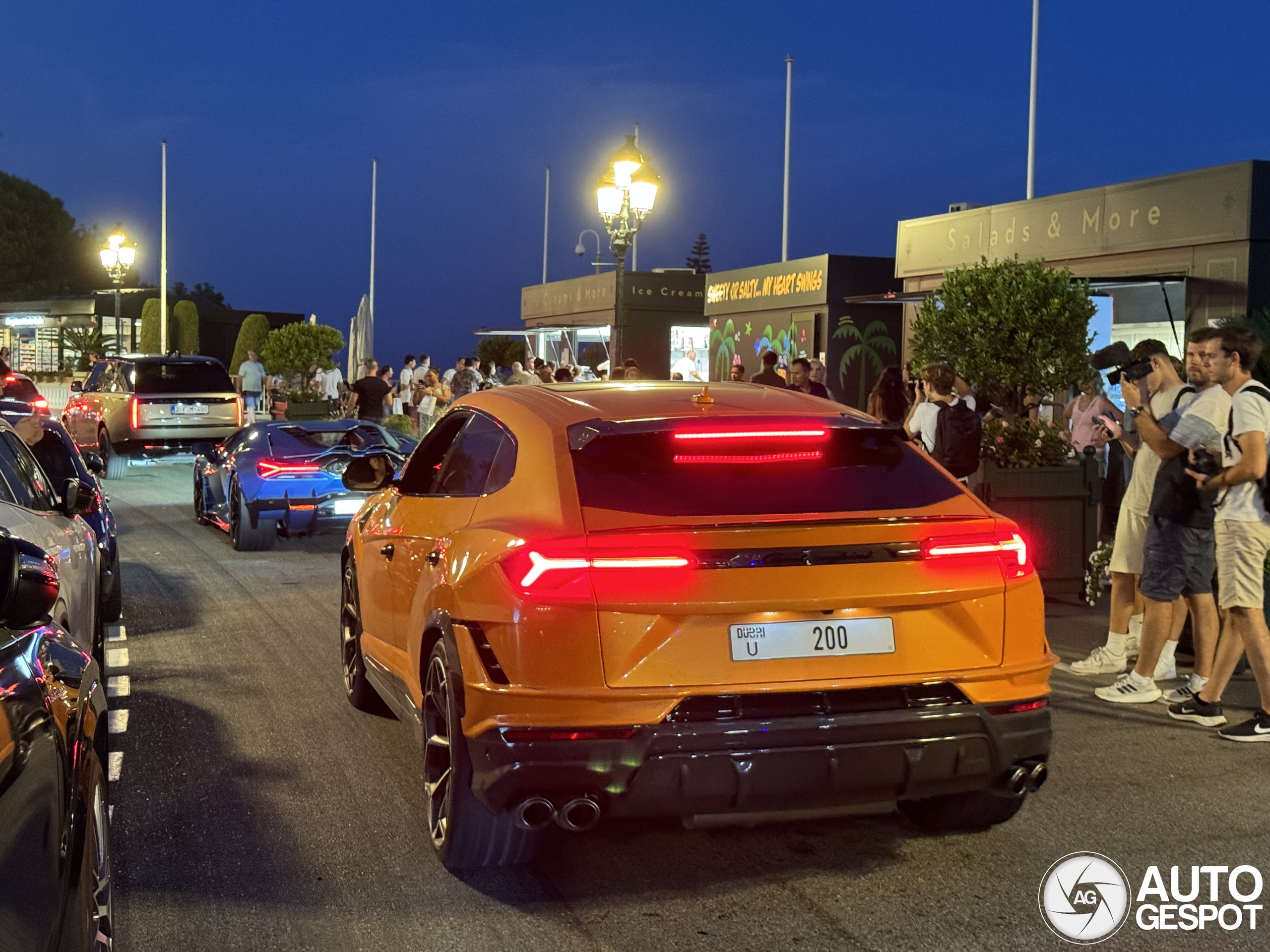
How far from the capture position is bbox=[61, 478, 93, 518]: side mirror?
688 cm

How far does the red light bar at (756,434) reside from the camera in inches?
185

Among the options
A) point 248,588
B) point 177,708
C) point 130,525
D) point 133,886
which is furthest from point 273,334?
point 133,886

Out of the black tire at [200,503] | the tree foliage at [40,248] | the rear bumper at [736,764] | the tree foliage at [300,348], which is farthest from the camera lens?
the tree foliage at [40,248]

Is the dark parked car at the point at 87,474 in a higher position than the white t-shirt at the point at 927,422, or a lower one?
lower

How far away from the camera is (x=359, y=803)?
5641mm

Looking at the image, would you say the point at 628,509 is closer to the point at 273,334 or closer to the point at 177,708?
the point at 177,708

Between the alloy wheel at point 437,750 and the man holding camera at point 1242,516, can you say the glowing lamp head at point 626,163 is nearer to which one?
the man holding camera at point 1242,516

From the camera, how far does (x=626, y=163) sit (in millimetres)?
19484

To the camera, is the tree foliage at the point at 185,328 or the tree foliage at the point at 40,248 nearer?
the tree foliage at the point at 185,328

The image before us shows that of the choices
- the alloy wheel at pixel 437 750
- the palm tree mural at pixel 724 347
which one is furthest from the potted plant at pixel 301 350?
the alloy wheel at pixel 437 750

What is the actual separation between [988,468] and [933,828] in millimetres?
5773

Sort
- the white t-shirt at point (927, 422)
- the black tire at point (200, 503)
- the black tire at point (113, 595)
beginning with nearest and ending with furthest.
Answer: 1. the black tire at point (113, 595)
2. the white t-shirt at point (927, 422)
3. the black tire at point (200, 503)

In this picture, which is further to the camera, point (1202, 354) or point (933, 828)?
point (1202, 354)

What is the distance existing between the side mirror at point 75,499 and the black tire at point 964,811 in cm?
406
